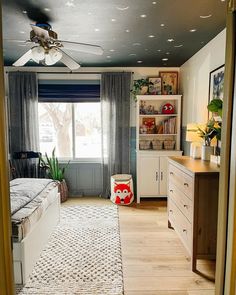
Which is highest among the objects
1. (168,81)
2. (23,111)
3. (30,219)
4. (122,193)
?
(168,81)

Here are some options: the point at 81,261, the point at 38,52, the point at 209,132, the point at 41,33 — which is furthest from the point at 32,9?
the point at 81,261

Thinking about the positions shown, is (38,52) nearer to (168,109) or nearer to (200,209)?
(200,209)

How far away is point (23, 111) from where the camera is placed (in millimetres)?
4445

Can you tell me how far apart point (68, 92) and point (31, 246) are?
3.08 m

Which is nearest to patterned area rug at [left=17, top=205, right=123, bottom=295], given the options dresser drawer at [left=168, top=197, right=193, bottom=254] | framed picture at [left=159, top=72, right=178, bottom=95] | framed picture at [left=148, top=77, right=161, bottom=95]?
dresser drawer at [left=168, top=197, right=193, bottom=254]

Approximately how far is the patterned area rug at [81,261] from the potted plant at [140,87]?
93.3 inches

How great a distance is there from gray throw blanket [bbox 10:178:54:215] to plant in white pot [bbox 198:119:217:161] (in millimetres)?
2098

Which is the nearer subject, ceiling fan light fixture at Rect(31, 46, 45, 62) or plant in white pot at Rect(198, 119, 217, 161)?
ceiling fan light fixture at Rect(31, 46, 45, 62)

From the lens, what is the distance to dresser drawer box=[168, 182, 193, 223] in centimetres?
236

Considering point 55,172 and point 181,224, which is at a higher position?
point 55,172

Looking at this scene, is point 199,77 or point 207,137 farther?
point 199,77

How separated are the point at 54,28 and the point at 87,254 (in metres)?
2.62

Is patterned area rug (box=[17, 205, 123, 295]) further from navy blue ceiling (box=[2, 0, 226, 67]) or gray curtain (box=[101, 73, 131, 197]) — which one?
navy blue ceiling (box=[2, 0, 226, 67])

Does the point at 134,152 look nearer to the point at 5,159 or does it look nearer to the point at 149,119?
the point at 149,119
